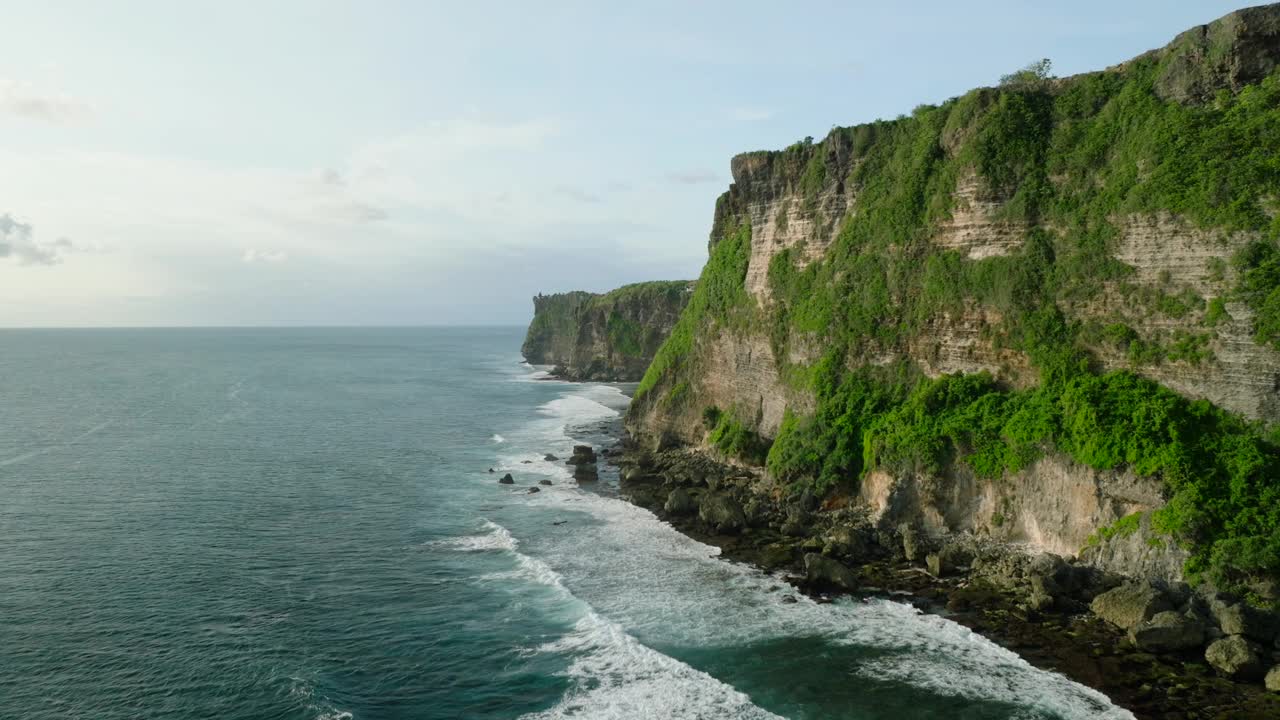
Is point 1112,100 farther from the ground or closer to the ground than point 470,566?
farther from the ground

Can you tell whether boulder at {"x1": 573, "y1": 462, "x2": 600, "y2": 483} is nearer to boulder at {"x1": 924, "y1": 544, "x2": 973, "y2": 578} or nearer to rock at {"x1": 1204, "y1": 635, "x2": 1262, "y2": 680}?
boulder at {"x1": 924, "y1": 544, "x2": 973, "y2": 578}

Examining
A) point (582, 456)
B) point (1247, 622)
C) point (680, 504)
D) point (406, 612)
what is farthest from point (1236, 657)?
point (582, 456)

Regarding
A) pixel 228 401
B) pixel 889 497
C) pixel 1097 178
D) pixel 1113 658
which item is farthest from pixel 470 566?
pixel 228 401

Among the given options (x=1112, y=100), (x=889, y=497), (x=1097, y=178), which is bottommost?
(x=889, y=497)

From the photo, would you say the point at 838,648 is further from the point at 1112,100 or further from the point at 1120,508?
the point at 1112,100

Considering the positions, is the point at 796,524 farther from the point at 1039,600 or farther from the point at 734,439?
the point at 734,439

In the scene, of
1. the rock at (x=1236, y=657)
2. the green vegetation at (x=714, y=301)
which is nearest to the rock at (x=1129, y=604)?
the rock at (x=1236, y=657)

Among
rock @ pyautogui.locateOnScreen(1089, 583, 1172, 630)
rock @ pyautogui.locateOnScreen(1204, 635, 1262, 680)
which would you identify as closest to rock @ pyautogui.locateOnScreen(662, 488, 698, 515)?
rock @ pyautogui.locateOnScreen(1089, 583, 1172, 630)
